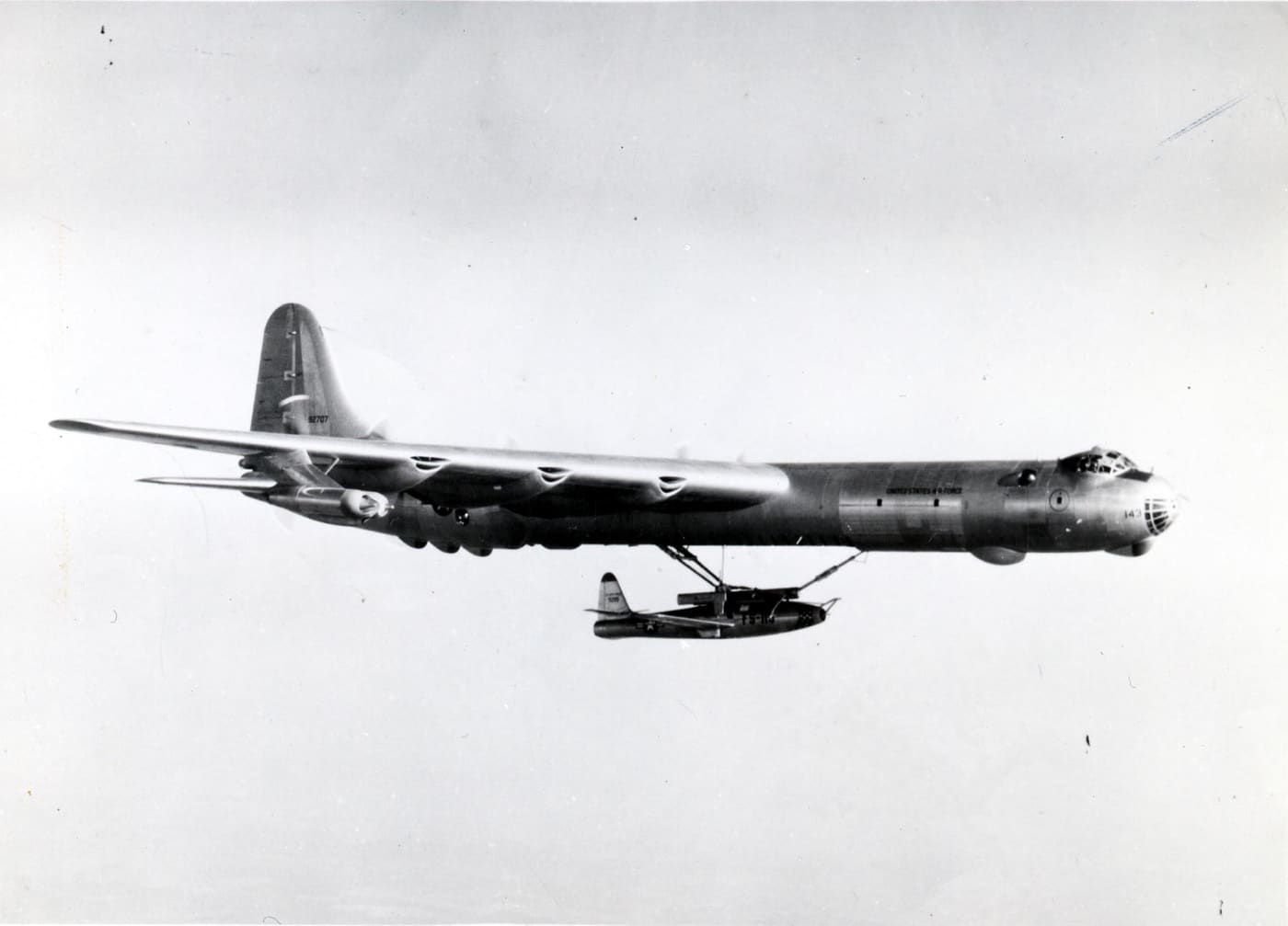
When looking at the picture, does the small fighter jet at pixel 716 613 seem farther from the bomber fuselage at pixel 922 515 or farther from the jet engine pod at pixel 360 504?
the jet engine pod at pixel 360 504

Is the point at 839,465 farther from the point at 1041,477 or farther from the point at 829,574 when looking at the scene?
the point at 1041,477

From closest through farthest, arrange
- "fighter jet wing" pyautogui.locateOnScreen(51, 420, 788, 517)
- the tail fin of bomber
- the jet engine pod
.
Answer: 1. "fighter jet wing" pyautogui.locateOnScreen(51, 420, 788, 517)
2. the jet engine pod
3. the tail fin of bomber

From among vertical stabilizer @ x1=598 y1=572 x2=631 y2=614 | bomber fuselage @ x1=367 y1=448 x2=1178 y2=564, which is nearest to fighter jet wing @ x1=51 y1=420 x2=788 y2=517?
bomber fuselage @ x1=367 y1=448 x2=1178 y2=564

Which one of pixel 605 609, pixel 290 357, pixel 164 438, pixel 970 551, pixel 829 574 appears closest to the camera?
pixel 164 438

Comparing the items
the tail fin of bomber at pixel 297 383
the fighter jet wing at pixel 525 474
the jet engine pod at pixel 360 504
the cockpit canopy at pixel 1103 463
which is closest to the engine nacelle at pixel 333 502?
the jet engine pod at pixel 360 504

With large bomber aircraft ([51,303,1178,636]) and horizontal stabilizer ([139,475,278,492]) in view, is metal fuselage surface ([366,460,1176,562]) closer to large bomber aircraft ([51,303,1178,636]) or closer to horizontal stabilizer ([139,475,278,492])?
large bomber aircraft ([51,303,1178,636])

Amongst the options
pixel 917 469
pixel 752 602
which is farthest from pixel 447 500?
pixel 917 469
